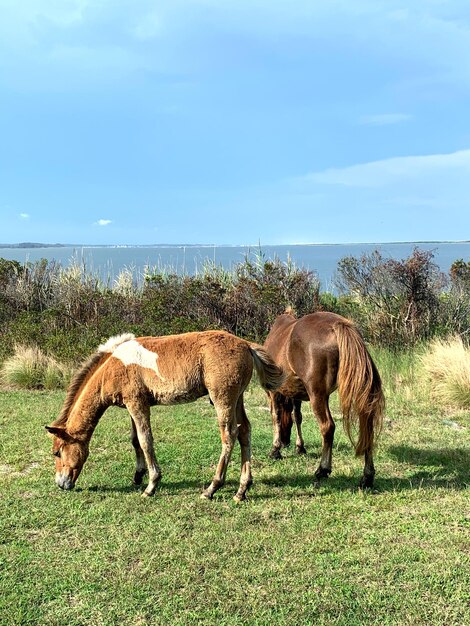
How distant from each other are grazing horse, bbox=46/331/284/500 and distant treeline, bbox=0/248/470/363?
7132 millimetres

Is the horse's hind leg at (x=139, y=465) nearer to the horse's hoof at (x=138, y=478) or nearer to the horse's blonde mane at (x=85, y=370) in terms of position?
the horse's hoof at (x=138, y=478)

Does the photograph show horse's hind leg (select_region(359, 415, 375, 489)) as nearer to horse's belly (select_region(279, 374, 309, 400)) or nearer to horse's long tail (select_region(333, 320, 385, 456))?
horse's long tail (select_region(333, 320, 385, 456))

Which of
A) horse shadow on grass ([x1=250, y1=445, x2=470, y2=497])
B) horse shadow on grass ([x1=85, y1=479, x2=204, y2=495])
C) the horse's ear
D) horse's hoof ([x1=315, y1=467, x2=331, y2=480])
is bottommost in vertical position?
horse shadow on grass ([x1=85, y1=479, x2=204, y2=495])

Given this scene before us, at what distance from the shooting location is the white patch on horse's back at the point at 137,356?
5.11 m

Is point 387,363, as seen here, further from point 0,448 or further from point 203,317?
point 0,448

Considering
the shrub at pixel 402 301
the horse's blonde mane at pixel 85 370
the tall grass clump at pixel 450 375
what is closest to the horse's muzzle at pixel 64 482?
the horse's blonde mane at pixel 85 370

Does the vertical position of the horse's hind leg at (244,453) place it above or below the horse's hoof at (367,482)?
above

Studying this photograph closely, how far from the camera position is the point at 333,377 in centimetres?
540

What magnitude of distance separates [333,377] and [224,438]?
4.40 feet

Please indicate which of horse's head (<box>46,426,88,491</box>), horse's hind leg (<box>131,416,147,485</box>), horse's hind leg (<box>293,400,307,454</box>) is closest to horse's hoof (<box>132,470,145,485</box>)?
horse's hind leg (<box>131,416,147,485</box>)

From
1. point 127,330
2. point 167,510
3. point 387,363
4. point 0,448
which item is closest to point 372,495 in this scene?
point 167,510

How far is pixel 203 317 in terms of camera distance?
13859mm

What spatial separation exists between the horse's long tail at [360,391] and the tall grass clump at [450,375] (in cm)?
448

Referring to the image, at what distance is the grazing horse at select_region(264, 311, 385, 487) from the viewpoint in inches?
201
